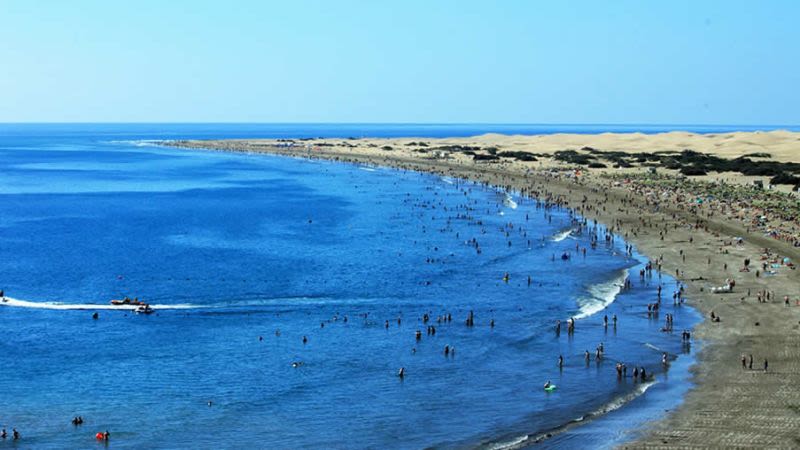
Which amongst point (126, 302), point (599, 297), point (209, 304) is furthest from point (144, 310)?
point (599, 297)

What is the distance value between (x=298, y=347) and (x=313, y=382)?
22.7 feet

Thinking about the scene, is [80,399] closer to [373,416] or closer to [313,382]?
[313,382]

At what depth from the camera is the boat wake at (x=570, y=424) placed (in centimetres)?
3622

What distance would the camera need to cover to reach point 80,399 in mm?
42094

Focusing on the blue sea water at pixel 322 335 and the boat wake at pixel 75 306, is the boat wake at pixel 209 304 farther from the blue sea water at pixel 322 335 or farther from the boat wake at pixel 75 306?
the blue sea water at pixel 322 335

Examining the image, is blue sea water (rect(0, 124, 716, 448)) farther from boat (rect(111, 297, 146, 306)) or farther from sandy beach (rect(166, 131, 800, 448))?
sandy beach (rect(166, 131, 800, 448))

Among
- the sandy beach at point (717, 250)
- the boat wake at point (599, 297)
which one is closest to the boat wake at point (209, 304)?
the boat wake at point (599, 297)

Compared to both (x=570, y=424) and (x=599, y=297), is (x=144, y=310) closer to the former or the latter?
(x=570, y=424)

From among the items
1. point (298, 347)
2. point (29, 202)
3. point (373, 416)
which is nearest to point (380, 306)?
point (298, 347)

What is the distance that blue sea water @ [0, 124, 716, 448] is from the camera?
39.3 m

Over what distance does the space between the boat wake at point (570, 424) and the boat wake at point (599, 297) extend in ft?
51.1

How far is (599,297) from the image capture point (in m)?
64.3

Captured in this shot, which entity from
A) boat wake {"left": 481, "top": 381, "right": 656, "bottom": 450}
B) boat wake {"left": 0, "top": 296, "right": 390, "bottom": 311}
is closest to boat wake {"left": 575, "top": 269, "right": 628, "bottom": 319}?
boat wake {"left": 481, "top": 381, "right": 656, "bottom": 450}

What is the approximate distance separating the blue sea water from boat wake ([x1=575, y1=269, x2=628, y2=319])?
316mm
